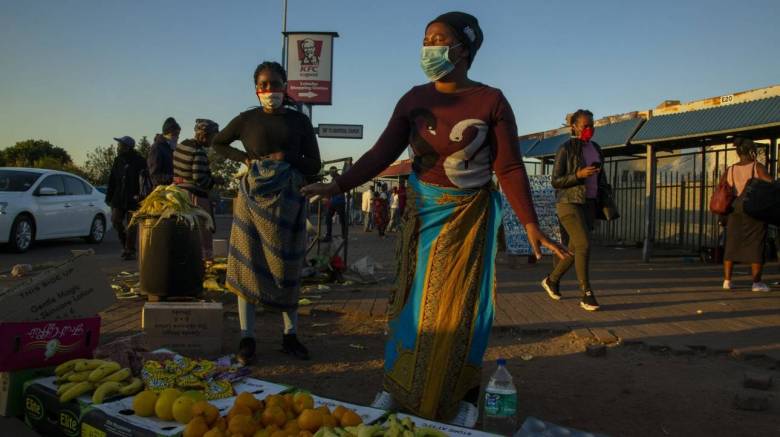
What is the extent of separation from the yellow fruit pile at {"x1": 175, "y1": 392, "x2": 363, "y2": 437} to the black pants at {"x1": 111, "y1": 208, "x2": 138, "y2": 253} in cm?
948

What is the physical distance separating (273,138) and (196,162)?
3.15 meters

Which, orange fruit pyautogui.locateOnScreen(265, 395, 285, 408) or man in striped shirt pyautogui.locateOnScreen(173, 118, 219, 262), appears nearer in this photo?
orange fruit pyautogui.locateOnScreen(265, 395, 285, 408)

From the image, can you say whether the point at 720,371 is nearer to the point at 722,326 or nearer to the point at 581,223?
the point at 722,326

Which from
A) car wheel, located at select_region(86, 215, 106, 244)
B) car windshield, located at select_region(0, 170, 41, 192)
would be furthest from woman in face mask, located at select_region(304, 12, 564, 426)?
car wheel, located at select_region(86, 215, 106, 244)

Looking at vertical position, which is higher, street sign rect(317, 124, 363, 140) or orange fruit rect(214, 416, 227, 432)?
street sign rect(317, 124, 363, 140)

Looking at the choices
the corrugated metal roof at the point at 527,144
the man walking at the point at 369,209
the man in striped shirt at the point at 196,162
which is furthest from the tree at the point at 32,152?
the man in striped shirt at the point at 196,162

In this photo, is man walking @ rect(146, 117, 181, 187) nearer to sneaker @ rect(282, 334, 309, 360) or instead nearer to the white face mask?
the white face mask

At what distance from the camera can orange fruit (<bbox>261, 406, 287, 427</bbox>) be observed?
109 inches

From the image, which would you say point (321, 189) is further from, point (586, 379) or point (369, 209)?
point (369, 209)

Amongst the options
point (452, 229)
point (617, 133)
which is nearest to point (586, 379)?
point (452, 229)

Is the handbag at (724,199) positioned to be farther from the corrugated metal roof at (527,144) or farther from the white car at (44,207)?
the white car at (44,207)

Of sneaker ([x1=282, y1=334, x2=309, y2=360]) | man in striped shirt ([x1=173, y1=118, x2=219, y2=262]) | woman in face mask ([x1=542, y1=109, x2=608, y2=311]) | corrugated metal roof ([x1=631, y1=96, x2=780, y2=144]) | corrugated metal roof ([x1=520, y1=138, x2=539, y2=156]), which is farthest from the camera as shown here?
corrugated metal roof ([x1=520, y1=138, x2=539, y2=156])

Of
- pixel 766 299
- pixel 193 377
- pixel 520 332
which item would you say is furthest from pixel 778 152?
pixel 193 377

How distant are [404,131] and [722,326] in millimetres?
4440
